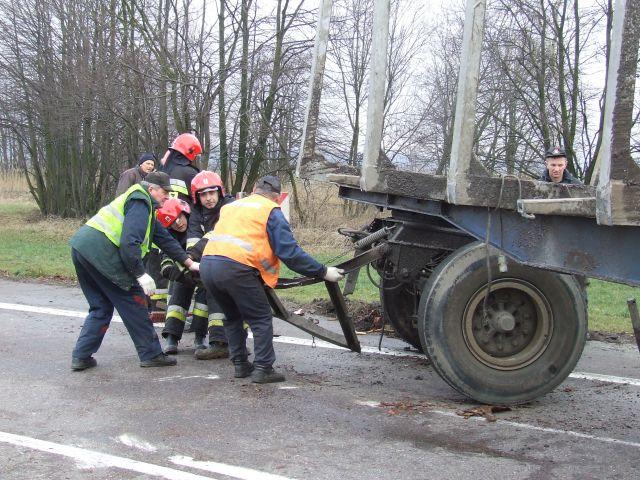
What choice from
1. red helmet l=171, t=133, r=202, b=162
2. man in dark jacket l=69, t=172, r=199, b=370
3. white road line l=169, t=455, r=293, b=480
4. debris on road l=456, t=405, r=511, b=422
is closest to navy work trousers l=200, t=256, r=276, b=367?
man in dark jacket l=69, t=172, r=199, b=370

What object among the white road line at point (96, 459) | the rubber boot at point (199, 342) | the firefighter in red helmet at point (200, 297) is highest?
the firefighter in red helmet at point (200, 297)

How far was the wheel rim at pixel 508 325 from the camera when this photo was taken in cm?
504

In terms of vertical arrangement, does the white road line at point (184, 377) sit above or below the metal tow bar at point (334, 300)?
below

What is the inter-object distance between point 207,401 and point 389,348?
2.18m

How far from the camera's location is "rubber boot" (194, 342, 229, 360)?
6402 mm

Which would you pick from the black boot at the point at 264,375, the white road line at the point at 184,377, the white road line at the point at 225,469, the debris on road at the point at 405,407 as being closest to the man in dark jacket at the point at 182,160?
the white road line at the point at 184,377

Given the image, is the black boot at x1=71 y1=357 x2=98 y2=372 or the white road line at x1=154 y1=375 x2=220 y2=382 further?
the black boot at x1=71 y1=357 x2=98 y2=372

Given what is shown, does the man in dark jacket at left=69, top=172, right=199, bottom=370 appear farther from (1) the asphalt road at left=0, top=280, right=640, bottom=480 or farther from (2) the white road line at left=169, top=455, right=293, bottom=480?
(2) the white road line at left=169, top=455, right=293, bottom=480

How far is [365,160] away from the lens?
16.1 ft

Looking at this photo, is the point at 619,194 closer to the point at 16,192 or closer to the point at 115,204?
the point at 115,204

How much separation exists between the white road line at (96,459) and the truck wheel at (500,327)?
6.09 feet

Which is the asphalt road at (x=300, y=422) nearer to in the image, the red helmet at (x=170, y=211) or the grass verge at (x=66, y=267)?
the red helmet at (x=170, y=211)

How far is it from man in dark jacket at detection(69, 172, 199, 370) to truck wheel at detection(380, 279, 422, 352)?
167cm

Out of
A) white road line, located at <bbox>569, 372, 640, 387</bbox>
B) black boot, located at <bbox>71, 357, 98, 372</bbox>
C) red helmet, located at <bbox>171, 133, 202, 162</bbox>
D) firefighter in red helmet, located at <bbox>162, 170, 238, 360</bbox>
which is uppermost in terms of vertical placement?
red helmet, located at <bbox>171, 133, 202, 162</bbox>
